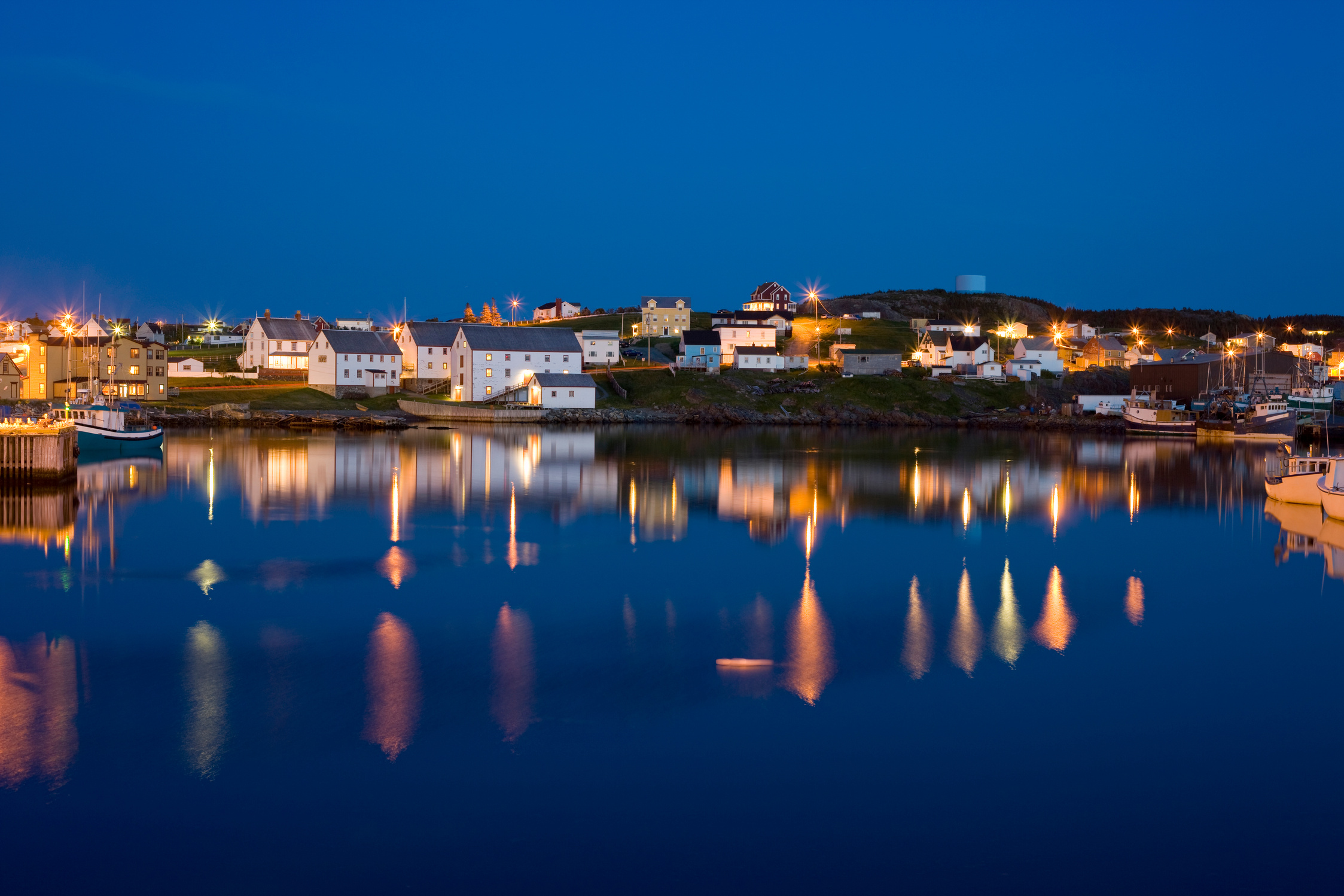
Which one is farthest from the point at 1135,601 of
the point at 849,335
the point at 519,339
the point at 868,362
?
the point at 849,335

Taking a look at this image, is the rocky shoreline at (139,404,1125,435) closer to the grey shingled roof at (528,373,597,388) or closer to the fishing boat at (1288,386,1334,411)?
the grey shingled roof at (528,373,597,388)

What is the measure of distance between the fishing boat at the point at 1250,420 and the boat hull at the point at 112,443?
205 ft

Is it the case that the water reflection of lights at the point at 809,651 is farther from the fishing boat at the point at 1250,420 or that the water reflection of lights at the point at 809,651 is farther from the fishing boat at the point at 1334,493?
the fishing boat at the point at 1250,420

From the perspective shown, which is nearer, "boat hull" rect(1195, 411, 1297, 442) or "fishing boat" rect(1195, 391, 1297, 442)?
"boat hull" rect(1195, 411, 1297, 442)

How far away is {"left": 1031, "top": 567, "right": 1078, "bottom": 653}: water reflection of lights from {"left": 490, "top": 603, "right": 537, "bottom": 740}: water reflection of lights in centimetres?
764

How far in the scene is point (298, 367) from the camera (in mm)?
73812

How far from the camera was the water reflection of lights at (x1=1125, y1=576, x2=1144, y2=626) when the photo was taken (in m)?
17.3

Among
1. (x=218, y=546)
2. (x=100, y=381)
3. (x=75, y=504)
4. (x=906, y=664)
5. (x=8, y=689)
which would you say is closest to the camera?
(x=8, y=689)

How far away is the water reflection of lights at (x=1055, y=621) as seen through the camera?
15.3 metres

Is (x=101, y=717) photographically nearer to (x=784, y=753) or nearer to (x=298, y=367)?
(x=784, y=753)

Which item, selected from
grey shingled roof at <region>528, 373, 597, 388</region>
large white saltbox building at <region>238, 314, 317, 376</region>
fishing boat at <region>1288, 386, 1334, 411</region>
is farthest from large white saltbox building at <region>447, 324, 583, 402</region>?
fishing boat at <region>1288, 386, 1334, 411</region>

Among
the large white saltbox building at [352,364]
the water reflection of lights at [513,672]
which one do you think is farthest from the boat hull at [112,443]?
the water reflection of lights at [513,672]

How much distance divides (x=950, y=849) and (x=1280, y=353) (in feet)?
306

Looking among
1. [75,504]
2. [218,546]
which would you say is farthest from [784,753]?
[75,504]
